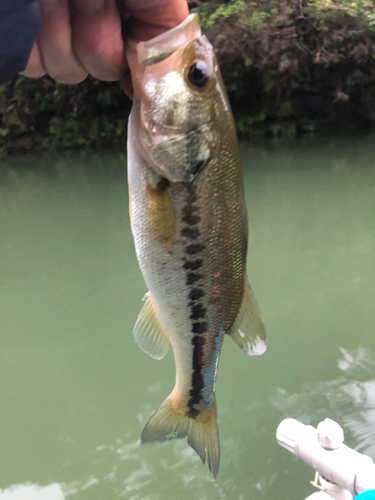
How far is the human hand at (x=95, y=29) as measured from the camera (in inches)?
28.0

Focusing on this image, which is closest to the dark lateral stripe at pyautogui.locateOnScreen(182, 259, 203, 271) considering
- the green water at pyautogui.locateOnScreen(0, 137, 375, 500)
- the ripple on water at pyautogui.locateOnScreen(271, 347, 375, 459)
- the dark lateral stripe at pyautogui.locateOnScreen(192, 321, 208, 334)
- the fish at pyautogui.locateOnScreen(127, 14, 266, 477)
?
the fish at pyautogui.locateOnScreen(127, 14, 266, 477)

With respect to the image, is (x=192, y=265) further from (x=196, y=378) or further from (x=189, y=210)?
(x=196, y=378)

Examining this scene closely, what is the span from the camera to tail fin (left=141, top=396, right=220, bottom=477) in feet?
3.31

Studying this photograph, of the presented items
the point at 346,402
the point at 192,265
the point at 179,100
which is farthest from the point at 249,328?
the point at 346,402

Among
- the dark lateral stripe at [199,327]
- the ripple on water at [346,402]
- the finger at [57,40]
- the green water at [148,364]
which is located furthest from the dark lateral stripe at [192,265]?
the ripple on water at [346,402]

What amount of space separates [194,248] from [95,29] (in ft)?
1.43

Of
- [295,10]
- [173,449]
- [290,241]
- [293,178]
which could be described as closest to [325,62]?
[295,10]

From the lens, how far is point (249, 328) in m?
0.93

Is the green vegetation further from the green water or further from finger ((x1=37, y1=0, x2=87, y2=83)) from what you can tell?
finger ((x1=37, y1=0, x2=87, y2=83))

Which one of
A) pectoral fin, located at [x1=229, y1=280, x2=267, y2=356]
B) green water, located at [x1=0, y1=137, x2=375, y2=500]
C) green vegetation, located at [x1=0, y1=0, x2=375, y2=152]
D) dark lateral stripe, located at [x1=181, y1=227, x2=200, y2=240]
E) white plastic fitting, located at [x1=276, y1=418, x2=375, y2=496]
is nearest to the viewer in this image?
dark lateral stripe, located at [x1=181, y1=227, x2=200, y2=240]

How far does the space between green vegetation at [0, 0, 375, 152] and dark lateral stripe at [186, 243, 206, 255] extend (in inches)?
351

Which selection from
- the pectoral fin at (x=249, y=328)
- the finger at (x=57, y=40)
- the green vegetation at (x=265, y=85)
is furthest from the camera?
the green vegetation at (x=265, y=85)

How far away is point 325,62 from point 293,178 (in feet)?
16.3

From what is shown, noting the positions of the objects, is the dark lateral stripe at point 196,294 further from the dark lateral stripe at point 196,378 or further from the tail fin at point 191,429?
the tail fin at point 191,429
